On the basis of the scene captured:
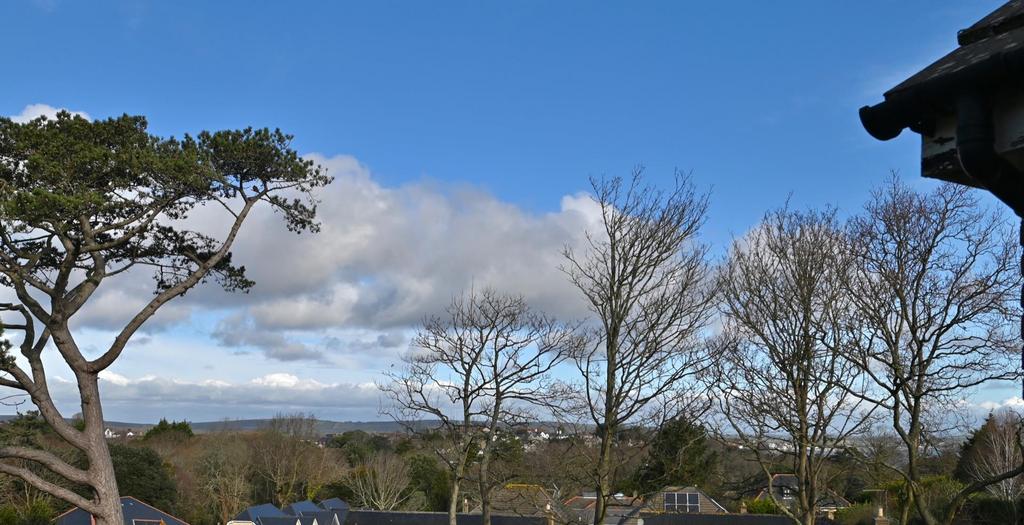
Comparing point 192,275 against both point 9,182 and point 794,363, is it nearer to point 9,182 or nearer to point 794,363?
point 9,182

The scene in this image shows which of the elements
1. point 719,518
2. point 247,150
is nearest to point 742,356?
point 247,150

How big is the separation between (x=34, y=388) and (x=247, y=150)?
5.87 metres

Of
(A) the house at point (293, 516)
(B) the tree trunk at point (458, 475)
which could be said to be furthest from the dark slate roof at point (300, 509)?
(B) the tree trunk at point (458, 475)

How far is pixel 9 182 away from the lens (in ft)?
44.5

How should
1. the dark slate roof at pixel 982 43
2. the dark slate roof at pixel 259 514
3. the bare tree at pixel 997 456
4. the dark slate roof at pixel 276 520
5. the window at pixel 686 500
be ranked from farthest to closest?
the window at pixel 686 500 → the dark slate roof at pixel 259 514 → the dark slate roof at pixel 276 520 → the bare tree at pixel 997 456 → the dark slate roof at pixel 982 43

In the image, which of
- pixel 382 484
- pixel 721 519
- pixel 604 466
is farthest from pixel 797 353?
pixel 382 484

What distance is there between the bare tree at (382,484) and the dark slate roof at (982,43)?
46.6 metres

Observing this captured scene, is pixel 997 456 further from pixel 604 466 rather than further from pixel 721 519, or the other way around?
pixel 604 466

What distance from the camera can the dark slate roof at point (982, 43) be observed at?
264 centimetres

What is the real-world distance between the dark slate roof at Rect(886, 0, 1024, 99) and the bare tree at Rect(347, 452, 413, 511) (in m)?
46.6

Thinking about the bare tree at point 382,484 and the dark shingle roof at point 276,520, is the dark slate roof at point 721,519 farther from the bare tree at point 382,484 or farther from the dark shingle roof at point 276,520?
the bare tree at point 382,484

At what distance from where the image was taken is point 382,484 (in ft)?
156

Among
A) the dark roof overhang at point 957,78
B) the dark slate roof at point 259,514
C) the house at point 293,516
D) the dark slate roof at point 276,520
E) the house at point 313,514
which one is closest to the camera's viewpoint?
the dark roof overhang at point 957,78

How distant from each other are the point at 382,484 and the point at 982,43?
156 ft
